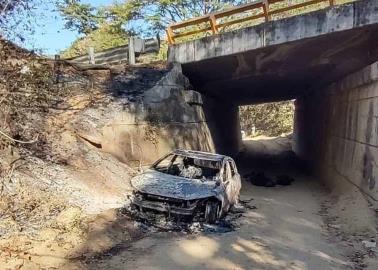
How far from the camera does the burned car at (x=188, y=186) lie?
841 cm

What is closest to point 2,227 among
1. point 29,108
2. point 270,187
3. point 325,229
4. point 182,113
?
point 29,108

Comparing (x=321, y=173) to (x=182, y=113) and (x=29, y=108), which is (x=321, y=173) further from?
(x=29, y=108)

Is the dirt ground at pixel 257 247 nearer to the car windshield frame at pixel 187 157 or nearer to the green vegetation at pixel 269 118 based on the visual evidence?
the car windshield frame at pixel 187 157

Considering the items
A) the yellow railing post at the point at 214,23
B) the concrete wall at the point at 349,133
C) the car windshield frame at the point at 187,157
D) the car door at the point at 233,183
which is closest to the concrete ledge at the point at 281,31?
the yellow railing post at the point at 214,23

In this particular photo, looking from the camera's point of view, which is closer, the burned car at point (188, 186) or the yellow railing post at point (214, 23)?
the burned car at point (188, 186)

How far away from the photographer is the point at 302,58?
13.9m

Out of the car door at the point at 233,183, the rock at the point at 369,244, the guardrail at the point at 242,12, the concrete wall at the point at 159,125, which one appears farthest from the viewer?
the concrete wall at the point at 159,125

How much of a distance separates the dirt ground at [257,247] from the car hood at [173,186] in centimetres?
81

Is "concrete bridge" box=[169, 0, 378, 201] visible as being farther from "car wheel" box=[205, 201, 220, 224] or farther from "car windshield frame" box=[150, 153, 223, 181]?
"car wheel" box=[205, 201, 220, 224]

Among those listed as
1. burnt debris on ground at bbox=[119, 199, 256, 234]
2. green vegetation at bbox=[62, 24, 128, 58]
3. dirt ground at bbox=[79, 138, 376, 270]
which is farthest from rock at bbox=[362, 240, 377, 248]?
green vegetation at bbox=[62, 24, 128, 58]

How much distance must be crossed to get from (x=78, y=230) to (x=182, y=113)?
7.41 metres

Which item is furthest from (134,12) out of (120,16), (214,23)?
(214,23)

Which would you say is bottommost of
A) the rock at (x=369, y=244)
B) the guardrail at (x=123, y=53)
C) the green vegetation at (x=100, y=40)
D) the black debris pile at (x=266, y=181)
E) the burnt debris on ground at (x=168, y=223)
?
the black debris pile at (x=266, y=181)

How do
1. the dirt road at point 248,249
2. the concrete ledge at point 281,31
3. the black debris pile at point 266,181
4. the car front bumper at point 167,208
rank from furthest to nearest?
the black debris pile at point 266,181
the concrete ledge at point 281,31
the car front bumper at point 167,208
the dirt road at point 248,249
